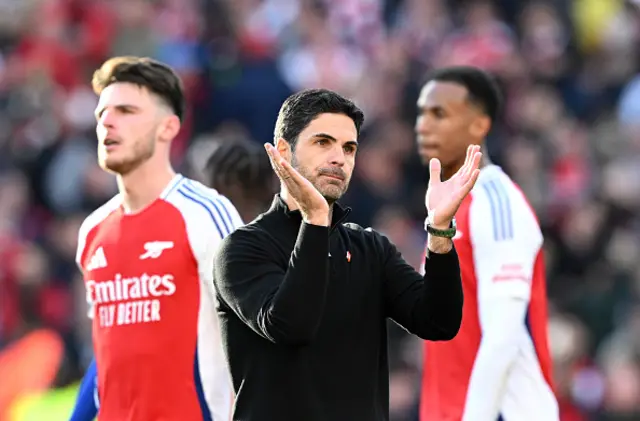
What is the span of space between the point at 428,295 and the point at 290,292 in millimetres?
565

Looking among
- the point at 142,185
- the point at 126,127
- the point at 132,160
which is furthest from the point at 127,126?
the point at 142,185

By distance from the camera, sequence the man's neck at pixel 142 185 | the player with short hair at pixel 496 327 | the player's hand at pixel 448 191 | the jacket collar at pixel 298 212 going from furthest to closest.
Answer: the man's neck at pixel 142 185, the player with short hair at pixel 496 327, the jacket collar at pixel 298 212, the player's hand at pixel 448 191

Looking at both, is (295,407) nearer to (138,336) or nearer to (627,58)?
(138,336)

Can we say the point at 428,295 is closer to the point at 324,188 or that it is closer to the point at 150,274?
the point at 324,188

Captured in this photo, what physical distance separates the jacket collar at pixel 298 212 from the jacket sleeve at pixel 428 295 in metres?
0.27

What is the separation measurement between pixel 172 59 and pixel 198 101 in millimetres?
785

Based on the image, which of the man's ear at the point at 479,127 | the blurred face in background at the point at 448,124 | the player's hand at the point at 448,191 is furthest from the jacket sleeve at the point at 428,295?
the man's ear at the point at 479,127

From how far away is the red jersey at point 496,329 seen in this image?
22.3 feet

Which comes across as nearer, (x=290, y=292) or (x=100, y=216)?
(x=290, y=292)

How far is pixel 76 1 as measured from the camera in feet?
53.4

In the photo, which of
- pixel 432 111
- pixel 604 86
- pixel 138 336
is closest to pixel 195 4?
pixel 604 86

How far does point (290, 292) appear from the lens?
5008 millimetres

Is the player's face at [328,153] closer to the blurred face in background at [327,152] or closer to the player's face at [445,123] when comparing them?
the blurred face in background at [327,152]

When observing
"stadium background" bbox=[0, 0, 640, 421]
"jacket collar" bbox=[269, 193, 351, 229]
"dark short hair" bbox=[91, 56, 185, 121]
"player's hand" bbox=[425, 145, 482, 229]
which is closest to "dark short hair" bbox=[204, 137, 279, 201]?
"dark short hair" bbox=[91, 56, 185, 121]
